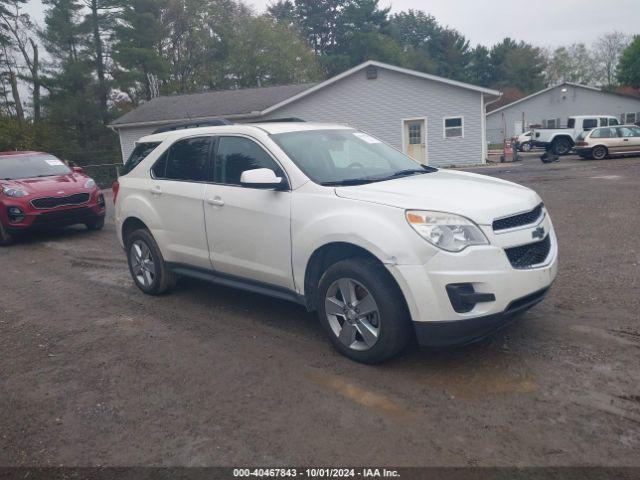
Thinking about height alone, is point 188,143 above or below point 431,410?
above

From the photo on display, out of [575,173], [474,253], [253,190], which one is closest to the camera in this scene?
[474,253]

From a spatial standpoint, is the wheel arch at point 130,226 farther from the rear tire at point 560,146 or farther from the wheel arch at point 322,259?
the rear tire at point 560,146

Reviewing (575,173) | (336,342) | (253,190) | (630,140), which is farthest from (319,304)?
(630,140)

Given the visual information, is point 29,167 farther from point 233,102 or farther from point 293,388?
point 233,102

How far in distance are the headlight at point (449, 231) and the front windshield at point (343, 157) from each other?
35.2 inches

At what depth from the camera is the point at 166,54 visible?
160 ft

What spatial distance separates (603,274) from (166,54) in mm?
48220

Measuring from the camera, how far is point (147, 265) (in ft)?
20.9

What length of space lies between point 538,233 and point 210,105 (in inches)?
1013

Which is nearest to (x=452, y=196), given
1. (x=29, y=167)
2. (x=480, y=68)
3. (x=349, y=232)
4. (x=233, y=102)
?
(x=349, y=232)

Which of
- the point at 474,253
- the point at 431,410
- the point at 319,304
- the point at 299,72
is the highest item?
the point at 299,72

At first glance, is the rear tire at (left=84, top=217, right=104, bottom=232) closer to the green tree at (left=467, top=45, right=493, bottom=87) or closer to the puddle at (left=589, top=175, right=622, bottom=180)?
the puddle at (left=589, top=175, right=622, bottom=180)

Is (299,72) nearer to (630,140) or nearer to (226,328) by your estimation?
(630,140)

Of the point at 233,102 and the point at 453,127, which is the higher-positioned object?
the point at 233,102
